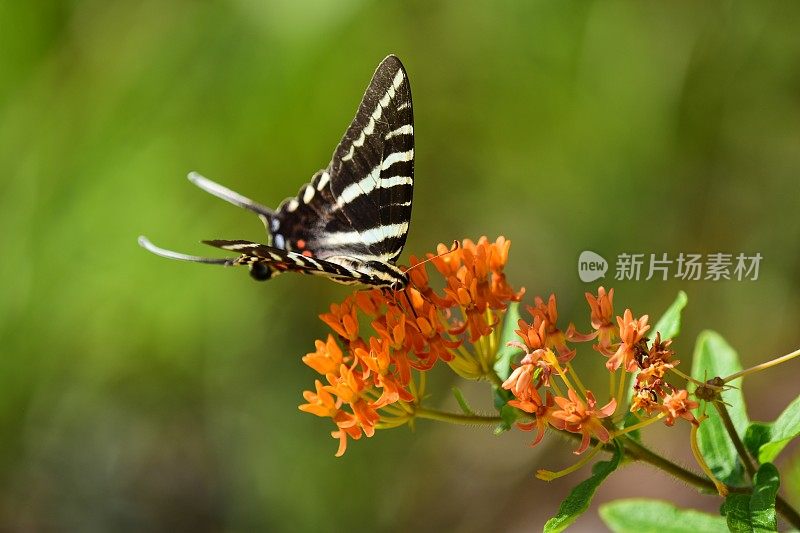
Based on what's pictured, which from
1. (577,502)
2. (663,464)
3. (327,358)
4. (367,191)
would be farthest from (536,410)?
(367,191)

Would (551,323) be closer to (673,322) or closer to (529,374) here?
(529,374)

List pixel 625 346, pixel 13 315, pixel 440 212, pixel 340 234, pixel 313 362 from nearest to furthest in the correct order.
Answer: pixel 625 346 → pixel 313 362 → pixel 340 234 → pixel 13 315 → pixel 440 212

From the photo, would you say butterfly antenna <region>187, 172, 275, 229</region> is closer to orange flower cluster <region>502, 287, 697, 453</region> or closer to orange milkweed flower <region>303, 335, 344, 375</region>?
orange milkweed flower <region>303, 335, 344, 375</region>

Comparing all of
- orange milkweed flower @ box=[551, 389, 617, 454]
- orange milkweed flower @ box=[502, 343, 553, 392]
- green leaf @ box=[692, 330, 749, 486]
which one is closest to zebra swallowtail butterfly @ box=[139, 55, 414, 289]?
orange milkweed flower @ box=[502, 343, 553, 392]

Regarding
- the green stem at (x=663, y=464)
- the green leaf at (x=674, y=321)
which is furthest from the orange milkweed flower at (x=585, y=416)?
the green leaf at (x=674, y=321)

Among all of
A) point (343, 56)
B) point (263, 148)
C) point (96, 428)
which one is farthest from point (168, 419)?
point (343, 56)

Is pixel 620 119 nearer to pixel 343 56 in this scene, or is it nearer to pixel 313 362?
pixel 343 56
